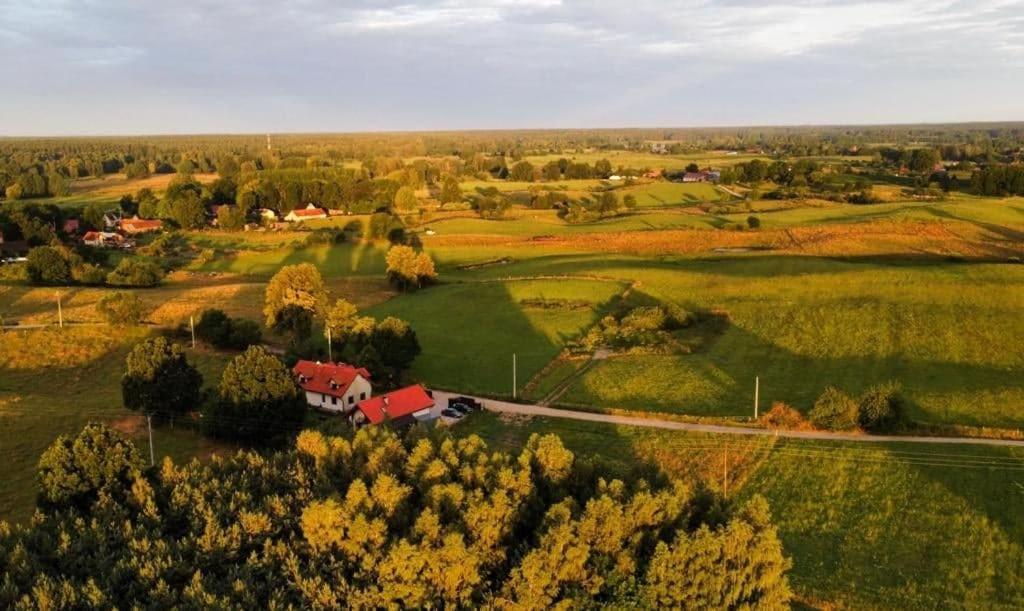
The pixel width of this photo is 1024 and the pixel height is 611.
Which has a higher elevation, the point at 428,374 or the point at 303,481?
the point at 303,481

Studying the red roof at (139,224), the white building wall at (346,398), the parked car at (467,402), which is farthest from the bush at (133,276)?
the parked car at (467,402)

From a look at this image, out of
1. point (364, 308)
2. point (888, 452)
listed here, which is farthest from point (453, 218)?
point (888, 452)

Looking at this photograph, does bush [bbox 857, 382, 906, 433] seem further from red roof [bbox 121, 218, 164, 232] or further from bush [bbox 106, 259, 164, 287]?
red roof [bbox 121, 218, 164, 232]

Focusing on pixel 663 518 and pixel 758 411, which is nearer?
pixel 663 518

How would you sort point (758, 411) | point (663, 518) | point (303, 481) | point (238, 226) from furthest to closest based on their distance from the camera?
point (238, 226) → point (758, 411) → point (303, 481) → point (663, 518)

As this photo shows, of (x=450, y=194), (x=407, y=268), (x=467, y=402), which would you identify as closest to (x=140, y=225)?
(x=450, y=194)

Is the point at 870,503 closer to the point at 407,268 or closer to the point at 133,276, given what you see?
the point at 407,268

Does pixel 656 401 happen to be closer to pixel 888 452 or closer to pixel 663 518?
pixel 888 452
